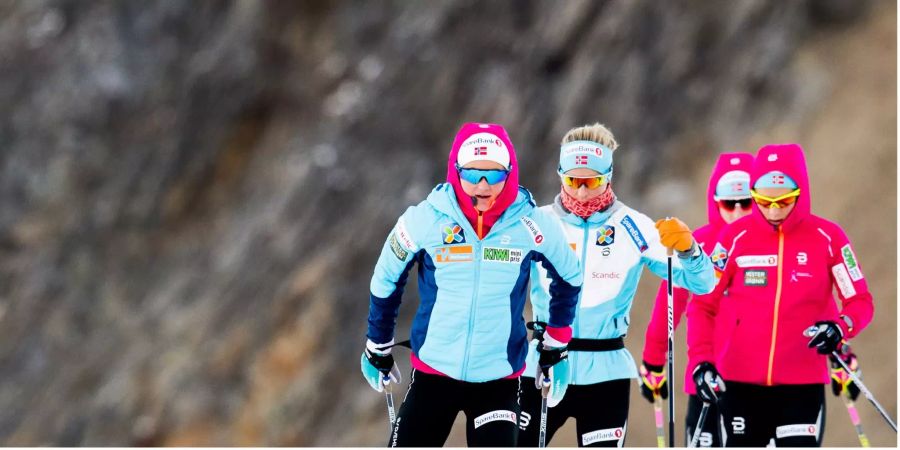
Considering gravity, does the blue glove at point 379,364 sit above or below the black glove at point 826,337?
below

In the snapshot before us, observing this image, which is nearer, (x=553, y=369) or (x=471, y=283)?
(x=471, y=283)

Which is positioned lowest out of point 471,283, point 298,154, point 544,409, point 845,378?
point 544,409

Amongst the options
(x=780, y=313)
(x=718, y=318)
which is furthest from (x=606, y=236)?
(x=780, y=313)

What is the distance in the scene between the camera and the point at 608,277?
7.06 metres

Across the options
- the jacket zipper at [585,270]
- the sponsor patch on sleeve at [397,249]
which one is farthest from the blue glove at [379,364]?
the jacket zipper at [585,270]

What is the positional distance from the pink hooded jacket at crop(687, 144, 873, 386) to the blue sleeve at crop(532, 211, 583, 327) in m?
1.69

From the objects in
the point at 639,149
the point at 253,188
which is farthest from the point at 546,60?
the point at 253,188

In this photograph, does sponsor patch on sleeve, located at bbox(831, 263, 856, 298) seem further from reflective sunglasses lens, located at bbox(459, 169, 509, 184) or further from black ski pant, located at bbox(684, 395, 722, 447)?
reflective sunglasses lens, located at bbox(459, 169, 509, 184)

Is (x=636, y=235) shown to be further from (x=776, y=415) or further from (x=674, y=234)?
(x=776, y=415)

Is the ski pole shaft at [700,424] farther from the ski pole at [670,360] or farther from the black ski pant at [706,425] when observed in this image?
the ski pole at [670,360]

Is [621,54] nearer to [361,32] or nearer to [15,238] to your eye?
[361,32]

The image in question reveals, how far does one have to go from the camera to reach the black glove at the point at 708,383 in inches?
293

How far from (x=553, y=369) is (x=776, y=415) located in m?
1.90

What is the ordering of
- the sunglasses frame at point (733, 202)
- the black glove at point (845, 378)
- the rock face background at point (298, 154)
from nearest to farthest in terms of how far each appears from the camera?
1. the black glove at point (845, 378)
2. the sunglasses frame at point (733, 202)
3. the rock face background at point (298, 154)
